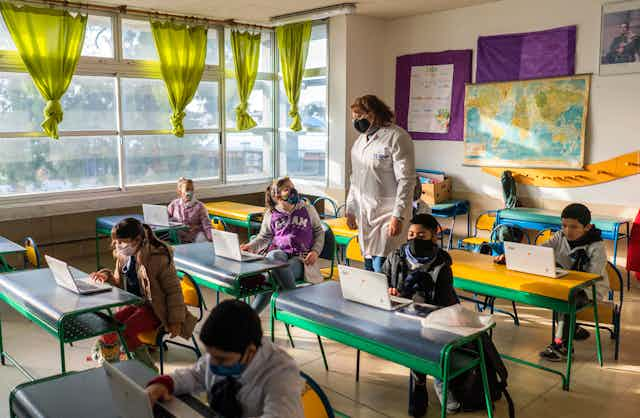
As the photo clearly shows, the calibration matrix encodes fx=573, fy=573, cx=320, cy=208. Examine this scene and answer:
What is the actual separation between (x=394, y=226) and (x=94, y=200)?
13.9ft

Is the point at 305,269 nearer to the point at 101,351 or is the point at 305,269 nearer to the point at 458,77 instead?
the point at 101,351

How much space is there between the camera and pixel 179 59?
273 inches

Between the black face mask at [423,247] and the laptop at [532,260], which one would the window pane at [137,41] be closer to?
the black face mask at [423,247]

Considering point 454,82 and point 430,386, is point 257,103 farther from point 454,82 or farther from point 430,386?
point 430,386

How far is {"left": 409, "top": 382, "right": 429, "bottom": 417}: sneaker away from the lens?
2895 millimetres

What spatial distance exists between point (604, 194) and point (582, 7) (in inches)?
72.6

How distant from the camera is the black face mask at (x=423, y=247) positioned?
9.47 feet

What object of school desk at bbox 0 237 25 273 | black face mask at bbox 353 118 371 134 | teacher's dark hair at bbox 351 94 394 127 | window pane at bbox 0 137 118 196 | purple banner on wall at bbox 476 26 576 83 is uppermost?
purple banner on wall at bbox 476 26 576 83

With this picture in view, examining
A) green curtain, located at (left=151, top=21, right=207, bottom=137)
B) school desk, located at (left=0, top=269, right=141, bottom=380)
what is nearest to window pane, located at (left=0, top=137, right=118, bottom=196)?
green curtain, located at (left=151, top=21, right=207, bottom=137)

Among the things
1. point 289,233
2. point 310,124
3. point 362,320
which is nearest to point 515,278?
point 362,320

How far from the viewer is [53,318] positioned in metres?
2.54

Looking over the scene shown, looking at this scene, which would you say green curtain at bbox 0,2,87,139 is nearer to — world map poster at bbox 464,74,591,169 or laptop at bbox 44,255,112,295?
laptop at bbox 44,255,112,295

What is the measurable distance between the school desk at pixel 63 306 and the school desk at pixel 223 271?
64cm

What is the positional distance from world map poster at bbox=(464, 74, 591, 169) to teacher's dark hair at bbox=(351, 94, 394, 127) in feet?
9.81
